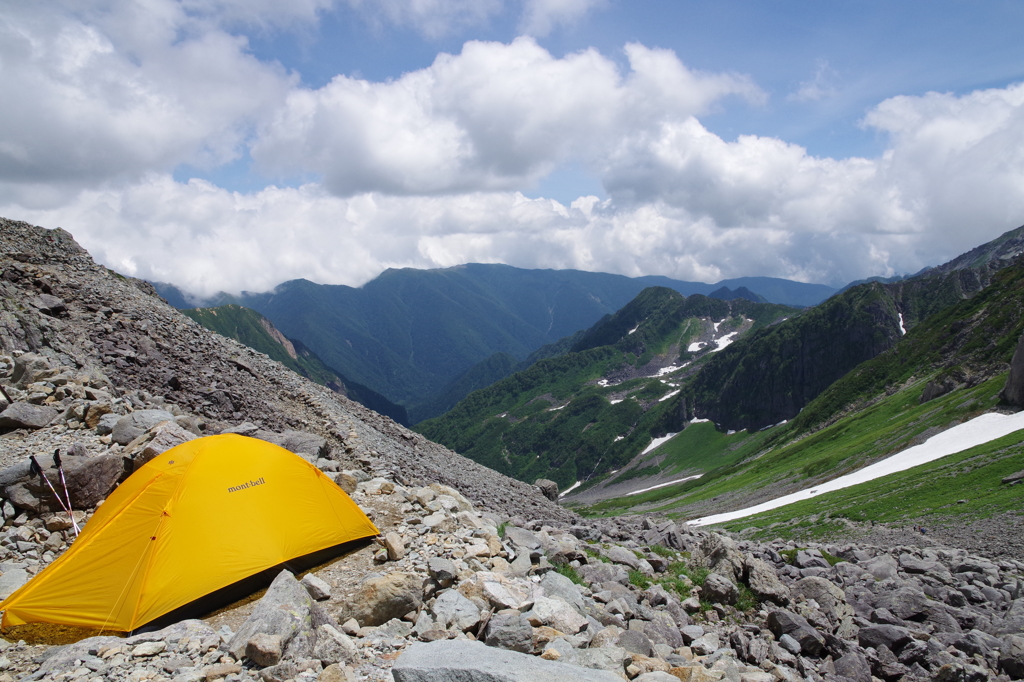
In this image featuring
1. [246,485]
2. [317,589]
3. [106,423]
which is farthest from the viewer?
[106,423]

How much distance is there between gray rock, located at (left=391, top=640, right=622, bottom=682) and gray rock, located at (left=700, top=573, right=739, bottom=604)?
9.36 metres

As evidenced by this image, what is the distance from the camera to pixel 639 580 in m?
15.8

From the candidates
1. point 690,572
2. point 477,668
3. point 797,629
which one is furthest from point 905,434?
point 477,668

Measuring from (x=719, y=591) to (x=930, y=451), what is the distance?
68.3 metres

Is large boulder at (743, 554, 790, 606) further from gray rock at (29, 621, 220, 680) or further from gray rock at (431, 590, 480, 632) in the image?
gray rock at (29, 621, 220, 680)

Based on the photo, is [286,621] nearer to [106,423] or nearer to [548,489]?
[106,423]

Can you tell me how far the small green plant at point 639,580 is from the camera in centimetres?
1549

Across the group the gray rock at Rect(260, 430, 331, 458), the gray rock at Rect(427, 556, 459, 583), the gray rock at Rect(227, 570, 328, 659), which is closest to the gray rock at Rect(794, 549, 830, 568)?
the gray rock at Rect(427, 556, 459, 583)

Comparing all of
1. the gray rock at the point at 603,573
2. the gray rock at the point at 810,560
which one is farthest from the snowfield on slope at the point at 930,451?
the gray rock at the point at 603,573

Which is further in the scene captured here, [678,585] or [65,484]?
[678,585]

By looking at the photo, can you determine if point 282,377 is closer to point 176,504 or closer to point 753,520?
point 176,504

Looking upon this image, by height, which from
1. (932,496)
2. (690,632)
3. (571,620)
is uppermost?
(571,620)

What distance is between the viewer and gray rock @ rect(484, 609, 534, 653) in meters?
9.03

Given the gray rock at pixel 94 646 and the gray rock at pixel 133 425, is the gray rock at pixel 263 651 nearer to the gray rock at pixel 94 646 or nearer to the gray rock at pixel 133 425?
the gray rock at pixel 94 646
